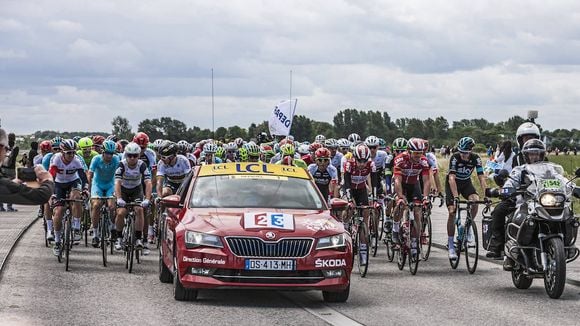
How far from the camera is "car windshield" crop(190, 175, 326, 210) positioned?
12.7 metres

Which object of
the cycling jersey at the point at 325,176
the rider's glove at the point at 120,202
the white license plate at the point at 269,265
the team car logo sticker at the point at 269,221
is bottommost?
the white license plate at the point at 269,265

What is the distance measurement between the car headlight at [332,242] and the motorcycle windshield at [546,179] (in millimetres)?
2644

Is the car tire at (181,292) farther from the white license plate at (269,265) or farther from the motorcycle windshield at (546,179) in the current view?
the motorcycle windshield at (546,179)

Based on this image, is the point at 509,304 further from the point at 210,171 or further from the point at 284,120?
the point at 284,120

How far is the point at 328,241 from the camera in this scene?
11.7m

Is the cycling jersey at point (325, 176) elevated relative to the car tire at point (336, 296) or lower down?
elevated

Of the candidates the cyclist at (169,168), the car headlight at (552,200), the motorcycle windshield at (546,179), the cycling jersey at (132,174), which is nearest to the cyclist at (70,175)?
the cycling jersey at (132,174)

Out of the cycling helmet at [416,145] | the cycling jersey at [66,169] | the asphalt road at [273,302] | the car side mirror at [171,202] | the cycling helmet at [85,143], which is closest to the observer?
the asphalt road at [273,302]

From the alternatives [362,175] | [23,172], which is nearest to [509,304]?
[362,175]

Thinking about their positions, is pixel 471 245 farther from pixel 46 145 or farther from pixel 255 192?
pixel 46 145

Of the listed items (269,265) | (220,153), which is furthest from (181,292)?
(220,153)

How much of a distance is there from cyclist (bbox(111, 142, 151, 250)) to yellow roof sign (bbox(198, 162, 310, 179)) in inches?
104

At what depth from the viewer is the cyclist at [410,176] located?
16141mm

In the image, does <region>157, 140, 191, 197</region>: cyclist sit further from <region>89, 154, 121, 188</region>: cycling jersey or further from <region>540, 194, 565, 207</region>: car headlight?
<region>540, 194, 565, 207</region>: car headlight
